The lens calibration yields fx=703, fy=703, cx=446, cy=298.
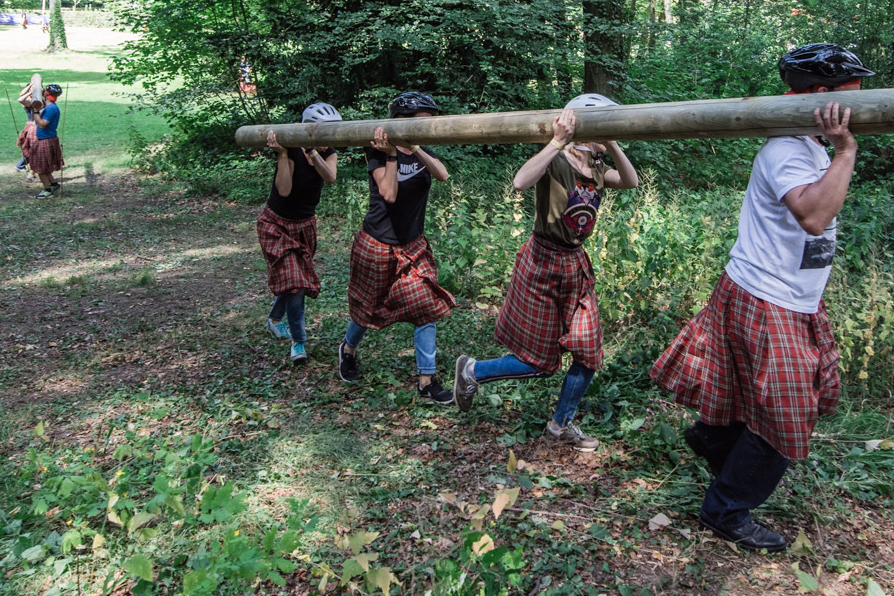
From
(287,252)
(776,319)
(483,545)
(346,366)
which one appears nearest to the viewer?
(483,545)

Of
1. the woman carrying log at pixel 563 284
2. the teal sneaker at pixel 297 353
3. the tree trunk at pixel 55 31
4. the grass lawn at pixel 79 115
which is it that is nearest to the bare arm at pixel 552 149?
the woman carrying log at pixel 563 284

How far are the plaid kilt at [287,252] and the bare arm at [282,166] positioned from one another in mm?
256

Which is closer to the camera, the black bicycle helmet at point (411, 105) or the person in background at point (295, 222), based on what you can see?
the black bicycle helmet at point (411, 105)

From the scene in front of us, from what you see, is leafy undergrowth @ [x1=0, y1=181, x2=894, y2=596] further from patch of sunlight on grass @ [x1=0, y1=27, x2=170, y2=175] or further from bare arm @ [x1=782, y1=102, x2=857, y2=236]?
patch of sunlight on grass @ [x1=0, y1=27, x2=170, y2=175]

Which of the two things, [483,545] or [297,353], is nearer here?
[483,545]

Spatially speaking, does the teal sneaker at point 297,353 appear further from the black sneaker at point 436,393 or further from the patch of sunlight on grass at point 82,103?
the patch of sunlight on grass at point 82,103

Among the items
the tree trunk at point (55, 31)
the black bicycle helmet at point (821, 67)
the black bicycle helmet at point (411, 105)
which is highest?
the tree trunk at point (55, 31)

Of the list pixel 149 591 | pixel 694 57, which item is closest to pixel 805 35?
pixel 694 57

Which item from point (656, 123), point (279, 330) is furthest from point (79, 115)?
point (656, 123)

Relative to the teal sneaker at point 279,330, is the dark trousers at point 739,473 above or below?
above

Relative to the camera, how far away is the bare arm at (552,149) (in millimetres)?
3193

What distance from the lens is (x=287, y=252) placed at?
4.91m

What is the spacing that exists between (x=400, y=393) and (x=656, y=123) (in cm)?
237

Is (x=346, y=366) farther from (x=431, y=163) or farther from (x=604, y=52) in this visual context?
(x=604, y=52)
